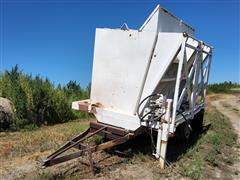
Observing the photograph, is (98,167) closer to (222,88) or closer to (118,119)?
(118,119)

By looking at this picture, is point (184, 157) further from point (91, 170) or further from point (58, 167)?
point (58, 167)

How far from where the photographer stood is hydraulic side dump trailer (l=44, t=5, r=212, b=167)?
472 centimetres

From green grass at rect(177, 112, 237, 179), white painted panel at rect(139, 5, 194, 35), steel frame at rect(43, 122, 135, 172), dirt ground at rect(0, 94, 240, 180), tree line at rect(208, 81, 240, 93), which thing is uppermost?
white painted panel at rect(139, 5, 194, 35)

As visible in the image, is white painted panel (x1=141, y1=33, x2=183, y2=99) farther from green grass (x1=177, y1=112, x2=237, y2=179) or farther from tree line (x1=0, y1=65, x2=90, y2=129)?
tree line (x1=0, y1=65, x2=90, y2=129)

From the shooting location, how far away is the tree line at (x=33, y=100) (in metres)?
7.89

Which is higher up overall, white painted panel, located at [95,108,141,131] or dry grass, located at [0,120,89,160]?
white painted panel, located at [95,108,141,131]

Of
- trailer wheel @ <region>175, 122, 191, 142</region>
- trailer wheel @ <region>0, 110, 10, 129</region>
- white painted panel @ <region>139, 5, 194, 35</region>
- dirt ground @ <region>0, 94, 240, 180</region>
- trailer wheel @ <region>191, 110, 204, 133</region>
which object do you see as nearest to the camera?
dirt ground @ <region>0, 94, 240, 180</region>

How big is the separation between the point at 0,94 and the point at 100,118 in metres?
4.21

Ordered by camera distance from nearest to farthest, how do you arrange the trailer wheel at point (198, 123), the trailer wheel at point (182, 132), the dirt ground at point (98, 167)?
the dirt ground at point (98, 167) → the trailer wheel at point (182, 132) → the trailer wheel at point (198, 123)

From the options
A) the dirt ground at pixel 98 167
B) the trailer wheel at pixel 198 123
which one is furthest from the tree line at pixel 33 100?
the trailer wheel at pixel 198 123

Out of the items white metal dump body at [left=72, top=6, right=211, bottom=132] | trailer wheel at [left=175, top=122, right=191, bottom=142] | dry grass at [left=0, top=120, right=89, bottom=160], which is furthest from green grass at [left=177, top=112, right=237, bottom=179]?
dry grass at [left=0, top=120, right=89, bottom=160]

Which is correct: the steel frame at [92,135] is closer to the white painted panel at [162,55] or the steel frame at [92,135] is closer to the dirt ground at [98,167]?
the dirt ground at [98,167]

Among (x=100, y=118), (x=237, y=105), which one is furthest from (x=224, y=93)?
(x=100, y=118)

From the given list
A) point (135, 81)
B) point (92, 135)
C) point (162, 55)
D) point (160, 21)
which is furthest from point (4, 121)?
point (160, 21)
